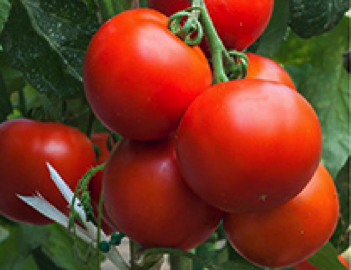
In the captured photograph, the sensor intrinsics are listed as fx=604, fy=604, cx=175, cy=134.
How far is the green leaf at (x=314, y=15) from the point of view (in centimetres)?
71

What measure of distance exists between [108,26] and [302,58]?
27.5 inches

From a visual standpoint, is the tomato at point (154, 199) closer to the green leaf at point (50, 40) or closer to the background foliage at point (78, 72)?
the background foliage at point (78, 72)

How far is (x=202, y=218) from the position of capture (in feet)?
1.54

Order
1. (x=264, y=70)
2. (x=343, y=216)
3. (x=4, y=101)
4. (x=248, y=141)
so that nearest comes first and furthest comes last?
(x=248, y=141) → (x=264, y=70) → (x=4, y=101) → (x=343, y=216)

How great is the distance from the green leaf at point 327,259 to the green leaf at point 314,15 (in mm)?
268

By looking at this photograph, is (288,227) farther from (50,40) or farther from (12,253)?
(12,253)

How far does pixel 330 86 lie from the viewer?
100cm

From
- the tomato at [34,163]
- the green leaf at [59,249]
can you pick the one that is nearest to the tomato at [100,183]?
the tomato at [34,163]

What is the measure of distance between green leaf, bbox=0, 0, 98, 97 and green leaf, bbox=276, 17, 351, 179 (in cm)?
45

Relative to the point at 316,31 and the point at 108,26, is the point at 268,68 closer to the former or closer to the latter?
the point at 108,26

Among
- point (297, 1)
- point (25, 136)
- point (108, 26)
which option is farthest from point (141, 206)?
point (297, 1)

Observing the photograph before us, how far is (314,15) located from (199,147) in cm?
38

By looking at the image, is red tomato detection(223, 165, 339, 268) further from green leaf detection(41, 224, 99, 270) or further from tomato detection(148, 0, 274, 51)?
green leaf detection(41, 224, 99, 270)

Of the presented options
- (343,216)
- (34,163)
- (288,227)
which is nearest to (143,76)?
(288,227)
